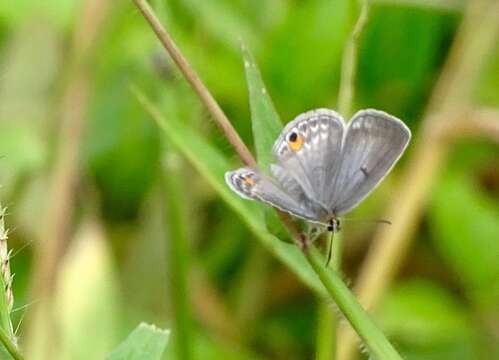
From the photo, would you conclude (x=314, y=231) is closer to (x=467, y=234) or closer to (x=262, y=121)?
(x=262, y=121)

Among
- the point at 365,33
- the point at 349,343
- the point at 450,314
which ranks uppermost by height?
the point at 365,33

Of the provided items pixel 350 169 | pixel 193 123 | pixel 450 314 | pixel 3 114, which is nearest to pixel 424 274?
pixel 450 314

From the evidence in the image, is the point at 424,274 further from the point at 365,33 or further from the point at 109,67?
the point at 109,67

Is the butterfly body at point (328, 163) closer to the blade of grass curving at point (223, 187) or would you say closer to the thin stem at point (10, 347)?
the blade of grass curving at point (223, 187)

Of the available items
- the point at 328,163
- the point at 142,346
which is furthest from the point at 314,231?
the point at 142,346

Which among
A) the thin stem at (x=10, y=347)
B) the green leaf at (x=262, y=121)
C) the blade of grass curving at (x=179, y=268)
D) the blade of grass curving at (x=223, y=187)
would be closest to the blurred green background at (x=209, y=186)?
the blade of grass curving at (x=179, y=268)

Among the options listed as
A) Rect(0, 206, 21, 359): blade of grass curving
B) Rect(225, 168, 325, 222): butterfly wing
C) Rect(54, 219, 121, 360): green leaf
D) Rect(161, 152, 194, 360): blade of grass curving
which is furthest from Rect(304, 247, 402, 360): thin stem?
Rect(54, 219, 121, 360): green leaf

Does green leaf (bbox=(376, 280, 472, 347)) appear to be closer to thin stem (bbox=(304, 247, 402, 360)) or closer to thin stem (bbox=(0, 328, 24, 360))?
thin stem (bbox=(304, 247, 402, 360))
